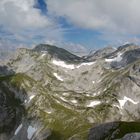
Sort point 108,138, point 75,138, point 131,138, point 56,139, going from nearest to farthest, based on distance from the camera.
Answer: point 131,138 < point 108,138 < point 75,138 < point 56,139

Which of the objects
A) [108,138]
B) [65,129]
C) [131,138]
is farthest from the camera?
[65,129]

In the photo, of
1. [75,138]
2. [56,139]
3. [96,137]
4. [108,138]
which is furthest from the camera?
[56,139]

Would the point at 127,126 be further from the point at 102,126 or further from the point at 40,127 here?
the point at 40,127

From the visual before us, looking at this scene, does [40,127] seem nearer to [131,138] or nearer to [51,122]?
[51,122]

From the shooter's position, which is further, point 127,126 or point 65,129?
point 65,129

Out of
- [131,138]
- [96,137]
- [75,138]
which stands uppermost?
[131,138]

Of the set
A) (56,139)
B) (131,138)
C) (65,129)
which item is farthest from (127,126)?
(65,129)

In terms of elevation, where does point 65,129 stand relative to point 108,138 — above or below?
below

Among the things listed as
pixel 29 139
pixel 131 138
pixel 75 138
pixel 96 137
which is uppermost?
pixel 131 138

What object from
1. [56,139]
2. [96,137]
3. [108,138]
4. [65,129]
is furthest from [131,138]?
[65,129]
